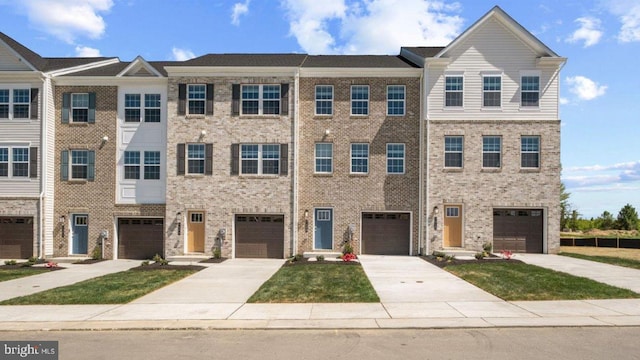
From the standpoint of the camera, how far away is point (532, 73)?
23.7 m

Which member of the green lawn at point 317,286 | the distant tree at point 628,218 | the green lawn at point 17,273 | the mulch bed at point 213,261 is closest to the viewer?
the green lawn at point 317,286

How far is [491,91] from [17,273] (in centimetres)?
2306

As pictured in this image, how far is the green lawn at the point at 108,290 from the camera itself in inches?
502

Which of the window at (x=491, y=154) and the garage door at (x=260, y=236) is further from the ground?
the window at (x=491, y=154)

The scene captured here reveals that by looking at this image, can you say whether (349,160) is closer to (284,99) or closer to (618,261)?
(284,99)

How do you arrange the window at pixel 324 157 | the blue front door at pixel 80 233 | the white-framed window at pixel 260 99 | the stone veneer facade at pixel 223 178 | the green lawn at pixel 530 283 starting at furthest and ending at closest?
the blue front door at pixel 80 233, the window at pixel 324 157, the white-framed window at pixel 260 99, the stone veneer facade at pixel 223 178, the green lawn at pixel 530 283

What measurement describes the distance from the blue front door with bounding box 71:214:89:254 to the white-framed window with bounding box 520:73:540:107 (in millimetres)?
23282

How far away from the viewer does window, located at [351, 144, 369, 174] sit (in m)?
24.0

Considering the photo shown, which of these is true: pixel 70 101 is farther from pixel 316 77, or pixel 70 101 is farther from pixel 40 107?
pixel 316 77

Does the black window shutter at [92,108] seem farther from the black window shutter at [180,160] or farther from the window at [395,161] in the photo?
the window at [395,161]

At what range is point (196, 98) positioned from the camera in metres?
23.8

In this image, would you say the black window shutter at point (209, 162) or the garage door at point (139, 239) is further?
the garage door at point (139, 239)

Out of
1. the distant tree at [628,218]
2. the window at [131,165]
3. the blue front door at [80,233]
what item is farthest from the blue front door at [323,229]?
the distant tree at [628,218]

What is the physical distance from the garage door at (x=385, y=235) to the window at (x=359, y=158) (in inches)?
91.8
